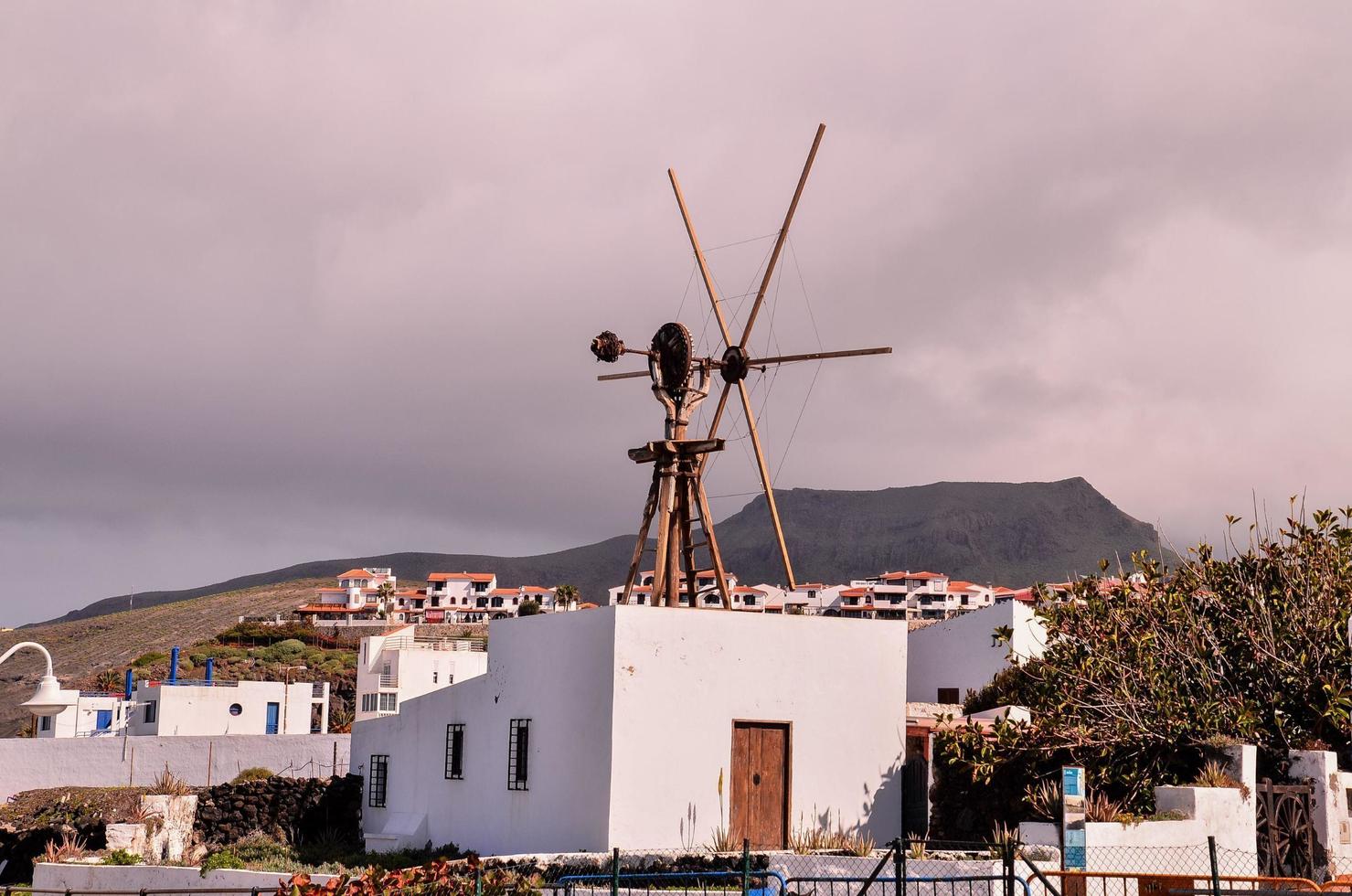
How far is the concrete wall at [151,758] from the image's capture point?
1981 inches

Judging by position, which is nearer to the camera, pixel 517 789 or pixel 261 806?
pixel 517 789

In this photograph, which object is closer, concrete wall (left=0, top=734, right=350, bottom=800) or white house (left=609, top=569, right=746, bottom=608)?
white house (left=609, top=569, right=746, bottom=608)

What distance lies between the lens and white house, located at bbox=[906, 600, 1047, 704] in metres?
38.9

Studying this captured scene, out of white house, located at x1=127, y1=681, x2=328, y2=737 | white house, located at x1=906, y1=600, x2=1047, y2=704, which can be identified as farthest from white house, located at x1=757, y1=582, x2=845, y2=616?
white house, located at x1=906, y1=600, x2=1047, y2=704

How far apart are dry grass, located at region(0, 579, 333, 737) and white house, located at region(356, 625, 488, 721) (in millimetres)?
25895

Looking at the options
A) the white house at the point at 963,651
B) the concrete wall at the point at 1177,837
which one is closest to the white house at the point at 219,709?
the white house at the point at 963,651

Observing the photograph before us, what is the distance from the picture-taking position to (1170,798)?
21453 millimetres

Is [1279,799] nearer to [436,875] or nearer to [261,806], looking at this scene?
[436,875]

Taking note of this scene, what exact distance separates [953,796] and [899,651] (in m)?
3.21

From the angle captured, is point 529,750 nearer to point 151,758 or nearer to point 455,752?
point 455,752

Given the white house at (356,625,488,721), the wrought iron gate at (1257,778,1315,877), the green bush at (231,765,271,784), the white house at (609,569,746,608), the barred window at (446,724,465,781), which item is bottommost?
the green bush at (231,765,271,784)

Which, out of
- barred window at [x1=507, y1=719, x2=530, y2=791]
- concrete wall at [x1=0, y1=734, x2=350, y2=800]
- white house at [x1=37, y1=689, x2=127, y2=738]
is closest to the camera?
barred window at [x1=507, y1=719, x2=530, y2=791]

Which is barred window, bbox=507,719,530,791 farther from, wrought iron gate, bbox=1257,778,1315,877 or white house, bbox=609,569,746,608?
wrought iron gate, bbox=1257,778,1315,877

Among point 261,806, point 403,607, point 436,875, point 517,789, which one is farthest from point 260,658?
point 436,875
